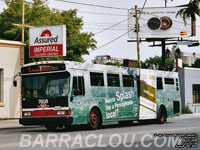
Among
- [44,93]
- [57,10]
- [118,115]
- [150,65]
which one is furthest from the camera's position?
[150,65]

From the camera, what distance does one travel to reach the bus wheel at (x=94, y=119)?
19736 millimetres

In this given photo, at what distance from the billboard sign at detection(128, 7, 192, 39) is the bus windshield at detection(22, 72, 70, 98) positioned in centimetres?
3530

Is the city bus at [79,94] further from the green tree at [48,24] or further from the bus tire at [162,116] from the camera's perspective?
the green tree at [48,24]

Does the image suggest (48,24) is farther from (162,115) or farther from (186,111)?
(162,115)

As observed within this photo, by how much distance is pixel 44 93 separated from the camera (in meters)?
18.8

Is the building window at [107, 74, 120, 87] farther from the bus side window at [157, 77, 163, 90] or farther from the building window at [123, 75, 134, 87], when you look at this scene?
the bus side window at [157, 77, 163, 90]

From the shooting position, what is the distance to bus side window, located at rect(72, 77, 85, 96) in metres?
18.8

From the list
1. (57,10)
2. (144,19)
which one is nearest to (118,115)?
(57,10)

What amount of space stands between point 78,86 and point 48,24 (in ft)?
81.6

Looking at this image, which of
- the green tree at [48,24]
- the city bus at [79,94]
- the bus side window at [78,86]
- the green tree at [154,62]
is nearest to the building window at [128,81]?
the city bus at [79,94]

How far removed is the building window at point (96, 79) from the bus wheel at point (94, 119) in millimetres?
1269

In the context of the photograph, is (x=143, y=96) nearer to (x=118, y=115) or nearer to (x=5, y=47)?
(x=118, y=115)

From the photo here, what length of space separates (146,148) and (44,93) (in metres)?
7.85

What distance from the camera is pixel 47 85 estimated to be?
18.8 meters
